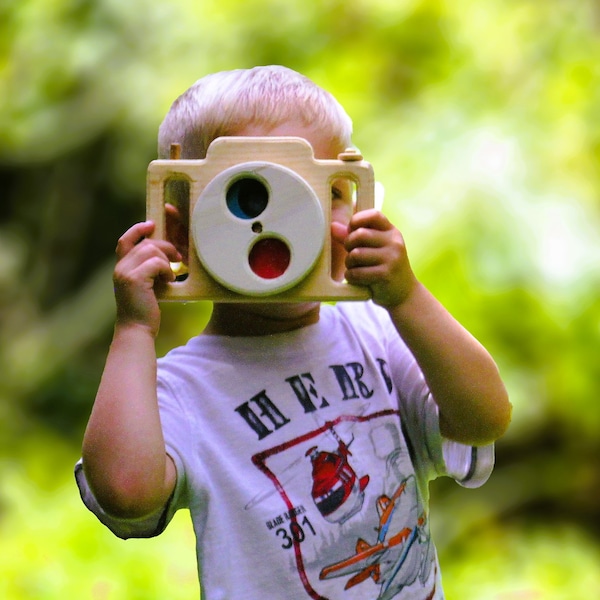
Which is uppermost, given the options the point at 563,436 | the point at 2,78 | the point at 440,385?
the point at 2,78

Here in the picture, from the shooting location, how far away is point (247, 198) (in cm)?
76

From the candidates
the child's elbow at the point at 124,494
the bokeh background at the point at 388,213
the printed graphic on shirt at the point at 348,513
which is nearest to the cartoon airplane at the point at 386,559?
the printed graphic on shirt at the point at 348,513

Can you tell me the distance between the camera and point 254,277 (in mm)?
742

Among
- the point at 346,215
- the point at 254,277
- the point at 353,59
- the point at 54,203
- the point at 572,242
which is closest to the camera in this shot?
the point at 254,277

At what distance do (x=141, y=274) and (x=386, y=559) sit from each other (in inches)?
12.7

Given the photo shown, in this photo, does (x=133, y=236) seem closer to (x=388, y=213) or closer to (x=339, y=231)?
(x=339, y=231)

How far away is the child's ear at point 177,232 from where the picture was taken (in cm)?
88

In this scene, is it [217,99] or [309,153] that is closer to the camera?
[309,153]

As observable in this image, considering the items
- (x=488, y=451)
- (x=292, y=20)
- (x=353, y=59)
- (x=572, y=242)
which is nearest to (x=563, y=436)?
(x=572, y=242)

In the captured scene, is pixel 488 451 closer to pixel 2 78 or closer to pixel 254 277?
pixel 254 277

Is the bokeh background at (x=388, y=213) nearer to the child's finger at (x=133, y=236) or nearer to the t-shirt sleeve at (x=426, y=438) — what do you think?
the t-shirt sleeve at (x=426, y=438)

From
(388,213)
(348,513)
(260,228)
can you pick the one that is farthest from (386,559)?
(388,213)

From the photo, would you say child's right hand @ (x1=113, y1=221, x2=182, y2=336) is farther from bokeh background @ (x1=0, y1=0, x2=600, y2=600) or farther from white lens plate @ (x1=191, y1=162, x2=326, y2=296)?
bokeh background @ (x1=0, y1=0, x2=600, y2=600)

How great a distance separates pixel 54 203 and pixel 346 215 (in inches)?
93.0
